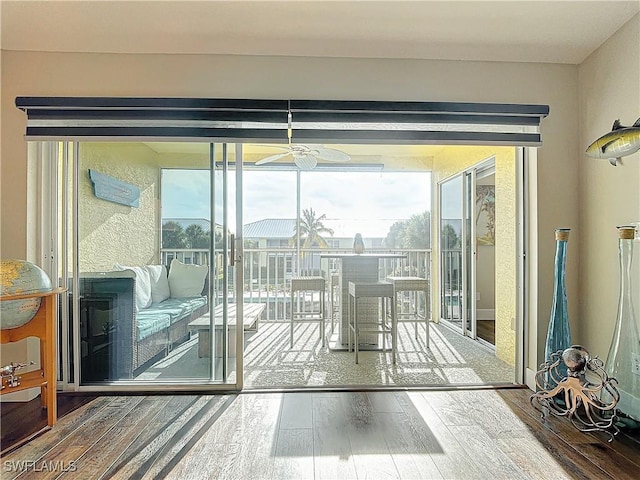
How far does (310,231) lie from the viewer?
539 cm

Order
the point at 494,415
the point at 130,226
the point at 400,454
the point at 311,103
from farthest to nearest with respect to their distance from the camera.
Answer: the point at 130,226
the point at 311,103
the point at 494,415
the point at 400,454

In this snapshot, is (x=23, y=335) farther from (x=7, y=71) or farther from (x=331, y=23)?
(x=331, y=23)

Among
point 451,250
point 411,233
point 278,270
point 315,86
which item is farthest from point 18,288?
point 411,233

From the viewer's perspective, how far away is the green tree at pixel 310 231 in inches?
211

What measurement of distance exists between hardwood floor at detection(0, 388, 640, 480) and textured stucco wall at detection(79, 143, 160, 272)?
3.28 ft

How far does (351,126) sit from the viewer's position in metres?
2.62

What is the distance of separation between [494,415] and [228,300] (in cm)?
195

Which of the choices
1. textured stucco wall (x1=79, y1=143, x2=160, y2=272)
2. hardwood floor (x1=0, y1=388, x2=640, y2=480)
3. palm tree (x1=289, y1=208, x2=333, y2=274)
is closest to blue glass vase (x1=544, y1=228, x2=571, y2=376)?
hardwood floor (x1=0, y1=388, x2=640, y2=480)

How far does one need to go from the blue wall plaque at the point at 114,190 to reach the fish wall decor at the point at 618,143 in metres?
2.99

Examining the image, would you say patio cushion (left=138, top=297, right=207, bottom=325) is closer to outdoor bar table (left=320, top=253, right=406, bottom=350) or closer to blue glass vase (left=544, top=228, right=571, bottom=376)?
outdoor bar table (left=320, top=253, right=406, bottom=350)

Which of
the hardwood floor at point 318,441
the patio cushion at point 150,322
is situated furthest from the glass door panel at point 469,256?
the patio cushion at point 150,322

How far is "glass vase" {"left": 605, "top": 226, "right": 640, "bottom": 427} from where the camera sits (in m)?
2.12

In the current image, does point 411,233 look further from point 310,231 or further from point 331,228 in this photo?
point 310,231

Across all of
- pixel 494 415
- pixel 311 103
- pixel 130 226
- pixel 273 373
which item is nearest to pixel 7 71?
pixel 130 226
